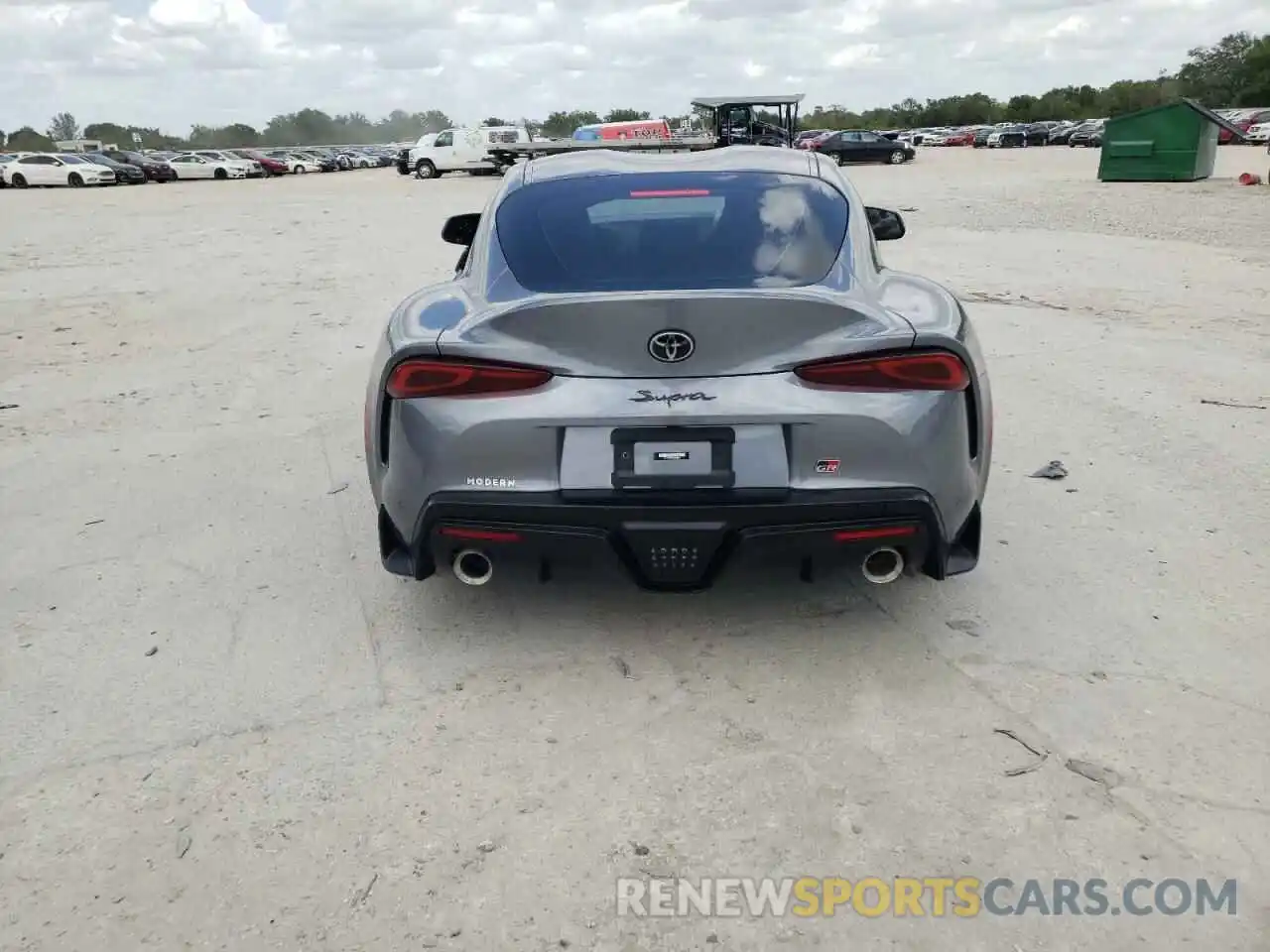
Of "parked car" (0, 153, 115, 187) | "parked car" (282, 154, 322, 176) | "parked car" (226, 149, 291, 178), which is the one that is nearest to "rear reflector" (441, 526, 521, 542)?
"parked car" (0, 153, 115, 187)

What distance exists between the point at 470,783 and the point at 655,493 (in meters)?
0.94

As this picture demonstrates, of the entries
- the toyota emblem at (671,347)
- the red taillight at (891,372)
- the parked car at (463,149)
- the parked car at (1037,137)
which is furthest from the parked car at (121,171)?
the parked car at (1037,137)

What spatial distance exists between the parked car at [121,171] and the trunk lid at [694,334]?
47207mm

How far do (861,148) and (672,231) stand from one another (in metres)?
40.5

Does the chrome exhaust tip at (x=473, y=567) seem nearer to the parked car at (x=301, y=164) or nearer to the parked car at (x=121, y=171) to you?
the parked car at (x=121, y=171)

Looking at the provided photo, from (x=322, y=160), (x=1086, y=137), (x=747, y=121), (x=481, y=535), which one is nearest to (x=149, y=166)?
(x=322, y=160)

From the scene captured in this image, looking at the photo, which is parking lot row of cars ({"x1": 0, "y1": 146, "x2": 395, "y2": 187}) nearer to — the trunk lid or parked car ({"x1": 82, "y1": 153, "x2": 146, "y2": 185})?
parked car ({"x1": 82, "y1": 153, "x2": 146, "y2": 185})

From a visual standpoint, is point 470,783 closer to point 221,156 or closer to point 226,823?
point 226,823

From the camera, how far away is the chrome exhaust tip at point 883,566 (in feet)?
10.3

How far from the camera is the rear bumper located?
2975 mm

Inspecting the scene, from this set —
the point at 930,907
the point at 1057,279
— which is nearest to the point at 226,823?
the point at 930,907

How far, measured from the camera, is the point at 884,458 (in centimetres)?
300

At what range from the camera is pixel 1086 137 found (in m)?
58.4

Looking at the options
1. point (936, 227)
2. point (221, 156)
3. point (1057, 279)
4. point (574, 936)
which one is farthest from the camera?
point (221, 156)
